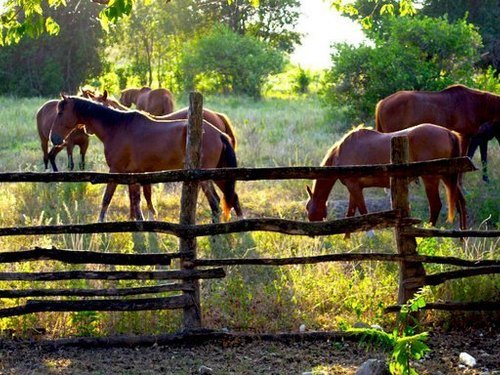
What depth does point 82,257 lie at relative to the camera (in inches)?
233

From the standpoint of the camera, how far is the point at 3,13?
819cm

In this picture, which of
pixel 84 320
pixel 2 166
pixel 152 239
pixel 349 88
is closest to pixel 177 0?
pixel 349 88

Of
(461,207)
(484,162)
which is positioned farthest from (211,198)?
(484,162)

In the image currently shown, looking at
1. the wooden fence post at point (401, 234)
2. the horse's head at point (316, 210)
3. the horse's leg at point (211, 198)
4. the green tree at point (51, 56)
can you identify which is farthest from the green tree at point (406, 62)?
the green tree at point (51, 56)

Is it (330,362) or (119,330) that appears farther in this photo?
(119,330)

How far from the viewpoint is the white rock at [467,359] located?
5.23m

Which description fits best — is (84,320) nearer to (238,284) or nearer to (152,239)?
(238,284)

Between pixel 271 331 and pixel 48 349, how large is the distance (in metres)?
1.78

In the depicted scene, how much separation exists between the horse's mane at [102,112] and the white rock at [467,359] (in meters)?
6.15

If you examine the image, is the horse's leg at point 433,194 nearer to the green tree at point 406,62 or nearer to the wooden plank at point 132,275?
the wooden plank at point 132,275

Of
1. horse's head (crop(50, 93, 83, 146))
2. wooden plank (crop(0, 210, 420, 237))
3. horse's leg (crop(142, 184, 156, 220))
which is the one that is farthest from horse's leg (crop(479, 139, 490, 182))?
wooden plank (crop(0, 210, 420, 237))

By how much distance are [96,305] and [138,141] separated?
4434 millimetres

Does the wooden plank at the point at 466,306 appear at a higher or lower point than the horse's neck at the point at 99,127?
lower

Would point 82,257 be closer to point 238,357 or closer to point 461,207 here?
point 238,357
